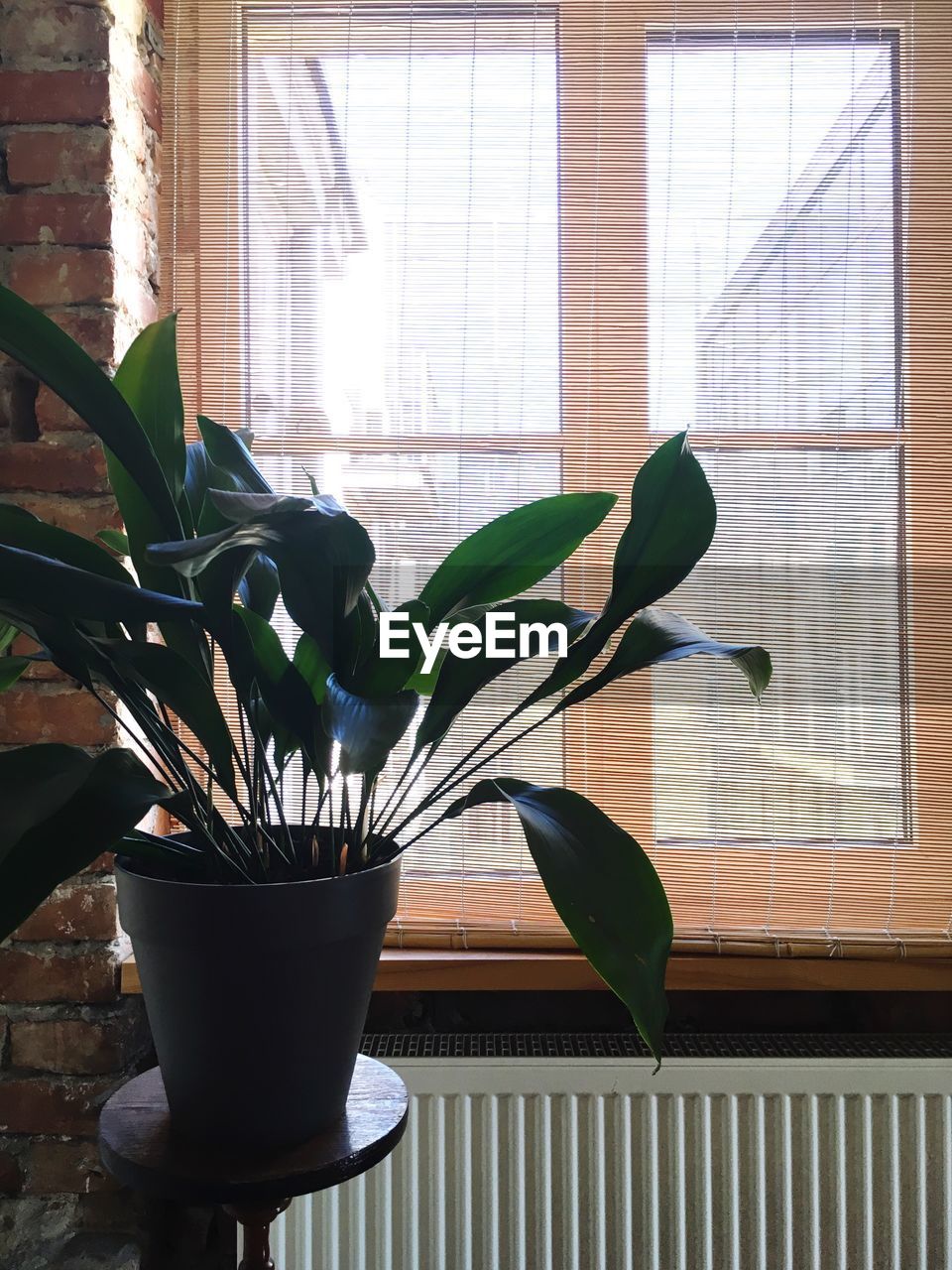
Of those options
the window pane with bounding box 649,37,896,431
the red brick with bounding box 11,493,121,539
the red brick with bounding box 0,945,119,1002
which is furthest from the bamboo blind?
the red brick with bounding box 0,945,119,1002

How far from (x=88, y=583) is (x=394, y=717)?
0.64 ft

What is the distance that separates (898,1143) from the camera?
108cm

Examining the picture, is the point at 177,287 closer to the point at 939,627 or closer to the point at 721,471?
the point at 721,471

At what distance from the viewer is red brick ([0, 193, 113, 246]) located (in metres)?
1.10

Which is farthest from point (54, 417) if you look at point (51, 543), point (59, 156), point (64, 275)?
point (51, 543)

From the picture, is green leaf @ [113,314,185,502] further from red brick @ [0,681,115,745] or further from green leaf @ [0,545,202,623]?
red brick @ [0,681,115,745]

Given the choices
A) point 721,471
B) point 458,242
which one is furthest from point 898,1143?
point 458,242

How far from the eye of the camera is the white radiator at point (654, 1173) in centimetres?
107

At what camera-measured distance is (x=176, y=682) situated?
0.58 m

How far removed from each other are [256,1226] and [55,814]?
386mm

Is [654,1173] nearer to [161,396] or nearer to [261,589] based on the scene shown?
[261,589]

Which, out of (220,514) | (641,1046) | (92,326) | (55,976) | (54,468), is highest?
(92,326)

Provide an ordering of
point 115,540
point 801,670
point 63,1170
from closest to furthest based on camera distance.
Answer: point 115,540 → point 63,1170 → point 801,670

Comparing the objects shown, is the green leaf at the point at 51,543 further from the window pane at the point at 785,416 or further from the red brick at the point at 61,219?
A: the window pane at the point at 785,416
